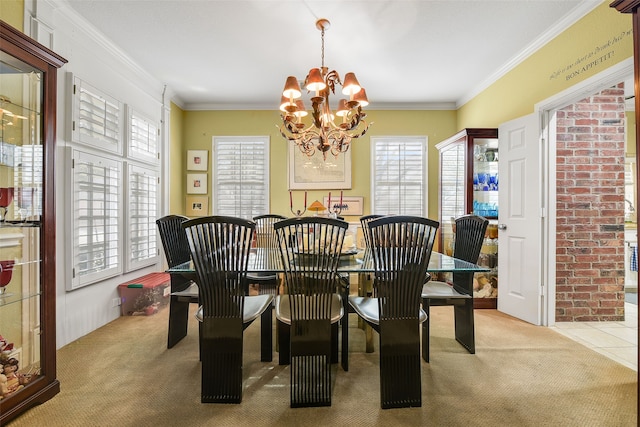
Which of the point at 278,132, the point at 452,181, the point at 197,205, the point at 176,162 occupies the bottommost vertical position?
the point at 197,205

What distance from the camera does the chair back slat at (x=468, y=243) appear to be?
2389 millimetres

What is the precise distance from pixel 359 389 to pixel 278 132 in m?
3.69

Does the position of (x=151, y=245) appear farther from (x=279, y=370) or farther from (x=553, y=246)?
(x=553, y=246)

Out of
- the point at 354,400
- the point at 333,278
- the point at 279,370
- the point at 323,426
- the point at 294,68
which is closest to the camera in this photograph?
the point at 323,426

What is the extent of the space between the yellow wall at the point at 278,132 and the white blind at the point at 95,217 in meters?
1.69

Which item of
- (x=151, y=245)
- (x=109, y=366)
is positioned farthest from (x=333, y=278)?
(x=151, y=245)

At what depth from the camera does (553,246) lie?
3.00 metres

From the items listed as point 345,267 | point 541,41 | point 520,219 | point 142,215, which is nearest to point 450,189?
point 520,219

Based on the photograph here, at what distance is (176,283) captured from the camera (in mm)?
2582

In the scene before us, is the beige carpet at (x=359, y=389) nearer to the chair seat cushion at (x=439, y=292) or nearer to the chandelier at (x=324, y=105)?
the chair seat cushion at (x=439, y=292)

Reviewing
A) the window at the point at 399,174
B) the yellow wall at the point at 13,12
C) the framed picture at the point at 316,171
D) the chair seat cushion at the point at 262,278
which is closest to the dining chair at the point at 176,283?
the chair seat cushion at the point at 262,278

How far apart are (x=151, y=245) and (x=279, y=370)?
2488 mm

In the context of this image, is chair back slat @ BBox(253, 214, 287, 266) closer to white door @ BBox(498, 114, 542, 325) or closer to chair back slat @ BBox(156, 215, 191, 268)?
chair back slat @ BBox(156, 215, 191, 268)

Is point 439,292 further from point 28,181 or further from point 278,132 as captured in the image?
point 278,132
